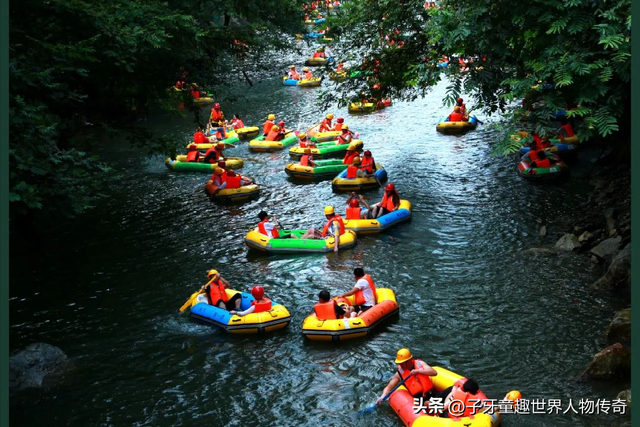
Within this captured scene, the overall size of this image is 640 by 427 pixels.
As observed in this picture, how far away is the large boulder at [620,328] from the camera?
496 inches

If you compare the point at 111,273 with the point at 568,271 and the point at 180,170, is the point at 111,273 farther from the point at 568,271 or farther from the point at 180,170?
the point at 568,271

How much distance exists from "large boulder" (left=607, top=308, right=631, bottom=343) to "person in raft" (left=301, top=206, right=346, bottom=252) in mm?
7014

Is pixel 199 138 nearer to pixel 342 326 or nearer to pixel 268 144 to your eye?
pixel 268 144

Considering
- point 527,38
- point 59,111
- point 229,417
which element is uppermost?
point 527,38

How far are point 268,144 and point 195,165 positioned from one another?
3.53m

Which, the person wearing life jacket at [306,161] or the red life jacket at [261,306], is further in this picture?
the person wearing life jacket at [306,161]

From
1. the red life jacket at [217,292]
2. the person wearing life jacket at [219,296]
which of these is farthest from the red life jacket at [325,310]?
the red life jacket at [217,292]

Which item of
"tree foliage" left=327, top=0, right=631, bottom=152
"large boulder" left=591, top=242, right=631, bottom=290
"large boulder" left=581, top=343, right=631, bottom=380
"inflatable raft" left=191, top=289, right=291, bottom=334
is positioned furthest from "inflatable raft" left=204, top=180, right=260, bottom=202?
"large boulder" left=581, top=343, right=631, bottom=380

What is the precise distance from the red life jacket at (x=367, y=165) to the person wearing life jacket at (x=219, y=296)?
8.72m

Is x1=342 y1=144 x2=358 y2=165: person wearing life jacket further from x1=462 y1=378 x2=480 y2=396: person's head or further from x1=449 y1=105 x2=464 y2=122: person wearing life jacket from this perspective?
A: x1=462 y1=378 x2=480 y2=396: person's head

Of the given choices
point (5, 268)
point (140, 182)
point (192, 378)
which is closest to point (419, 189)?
point (140, 182)

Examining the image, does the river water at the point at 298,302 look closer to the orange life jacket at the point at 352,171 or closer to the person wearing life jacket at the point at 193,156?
the orange life jacket at the point at 352,171

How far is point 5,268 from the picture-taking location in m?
10.9

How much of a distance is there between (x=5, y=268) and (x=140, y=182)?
13978mm
